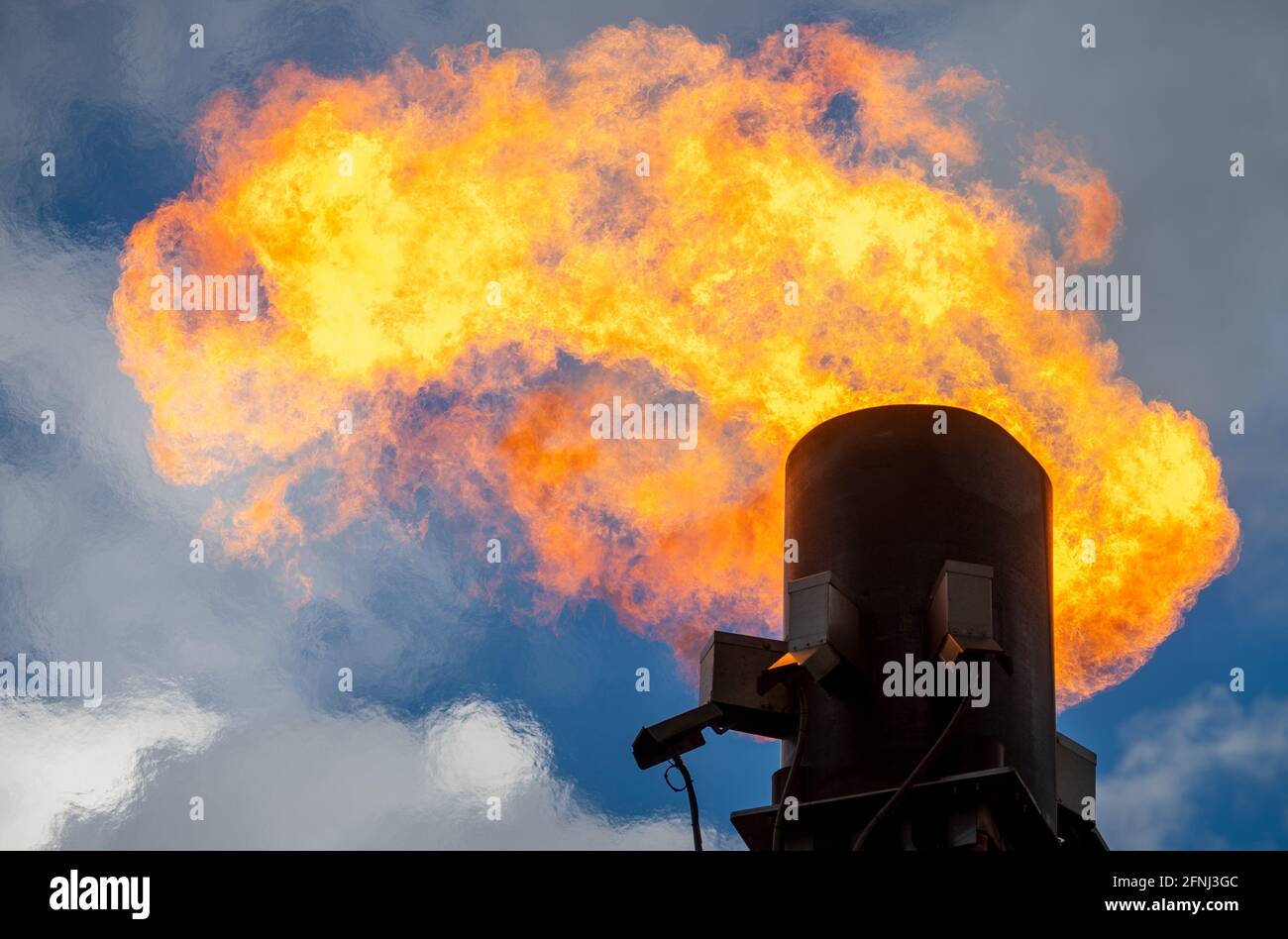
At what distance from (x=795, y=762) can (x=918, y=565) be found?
271cm

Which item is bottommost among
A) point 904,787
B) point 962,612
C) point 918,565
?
point 904,787

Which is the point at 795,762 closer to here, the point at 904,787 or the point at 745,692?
the point at 745,692

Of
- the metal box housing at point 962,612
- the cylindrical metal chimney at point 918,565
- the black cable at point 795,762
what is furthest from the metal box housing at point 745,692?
the metal box housing at point 962,612

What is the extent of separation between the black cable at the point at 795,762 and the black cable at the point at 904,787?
825 mm

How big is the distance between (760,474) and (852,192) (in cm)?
472

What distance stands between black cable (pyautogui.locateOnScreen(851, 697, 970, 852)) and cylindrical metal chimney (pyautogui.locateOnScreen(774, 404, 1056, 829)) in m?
0.47

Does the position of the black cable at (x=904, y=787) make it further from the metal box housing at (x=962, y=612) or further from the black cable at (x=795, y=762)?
the black cable at (x=795, y=762)

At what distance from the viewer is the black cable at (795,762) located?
17.1m

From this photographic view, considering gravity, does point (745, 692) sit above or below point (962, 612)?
below

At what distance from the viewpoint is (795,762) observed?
17.8 metres

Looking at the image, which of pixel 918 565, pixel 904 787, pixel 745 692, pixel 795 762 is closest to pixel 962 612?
pixel 918 565

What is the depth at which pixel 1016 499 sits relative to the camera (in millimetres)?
19344
